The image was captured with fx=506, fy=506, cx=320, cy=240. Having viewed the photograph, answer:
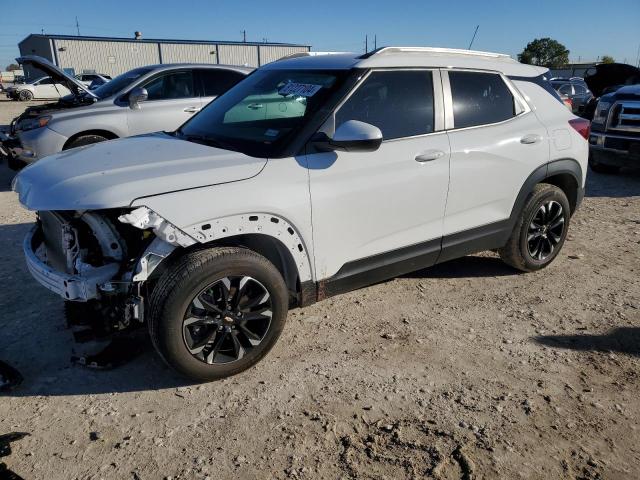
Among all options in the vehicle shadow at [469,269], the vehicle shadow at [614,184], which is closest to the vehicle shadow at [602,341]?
the vehicle shadow at [469,269]

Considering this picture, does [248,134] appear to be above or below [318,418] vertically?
above

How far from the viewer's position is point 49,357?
10.9 feet

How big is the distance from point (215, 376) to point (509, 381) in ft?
5.78

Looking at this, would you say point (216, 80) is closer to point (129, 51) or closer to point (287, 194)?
point (287, 194)

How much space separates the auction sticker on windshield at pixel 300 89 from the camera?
11.1 ft

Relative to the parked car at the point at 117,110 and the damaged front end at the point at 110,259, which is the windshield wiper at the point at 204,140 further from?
the parked car at the point at 117,110

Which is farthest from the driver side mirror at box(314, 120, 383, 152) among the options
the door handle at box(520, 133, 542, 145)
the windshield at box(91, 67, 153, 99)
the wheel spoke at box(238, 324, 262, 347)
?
the windshield at box(91, 67, 153, 99)

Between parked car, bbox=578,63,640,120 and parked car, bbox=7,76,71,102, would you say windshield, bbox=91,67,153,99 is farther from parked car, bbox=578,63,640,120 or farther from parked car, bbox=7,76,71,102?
parked car, bbox=7,76,71,102

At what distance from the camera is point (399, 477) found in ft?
7.58

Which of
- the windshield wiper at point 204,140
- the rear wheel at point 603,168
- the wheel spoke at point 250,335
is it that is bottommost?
the rear wheel at point 603,168

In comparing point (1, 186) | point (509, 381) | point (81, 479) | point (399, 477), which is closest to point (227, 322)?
point (81, 479)

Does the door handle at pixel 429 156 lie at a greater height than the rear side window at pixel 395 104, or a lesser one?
lesser

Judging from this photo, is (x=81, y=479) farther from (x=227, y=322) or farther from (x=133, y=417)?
(x=227, y=322)

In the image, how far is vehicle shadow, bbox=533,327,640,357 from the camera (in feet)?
11.2
